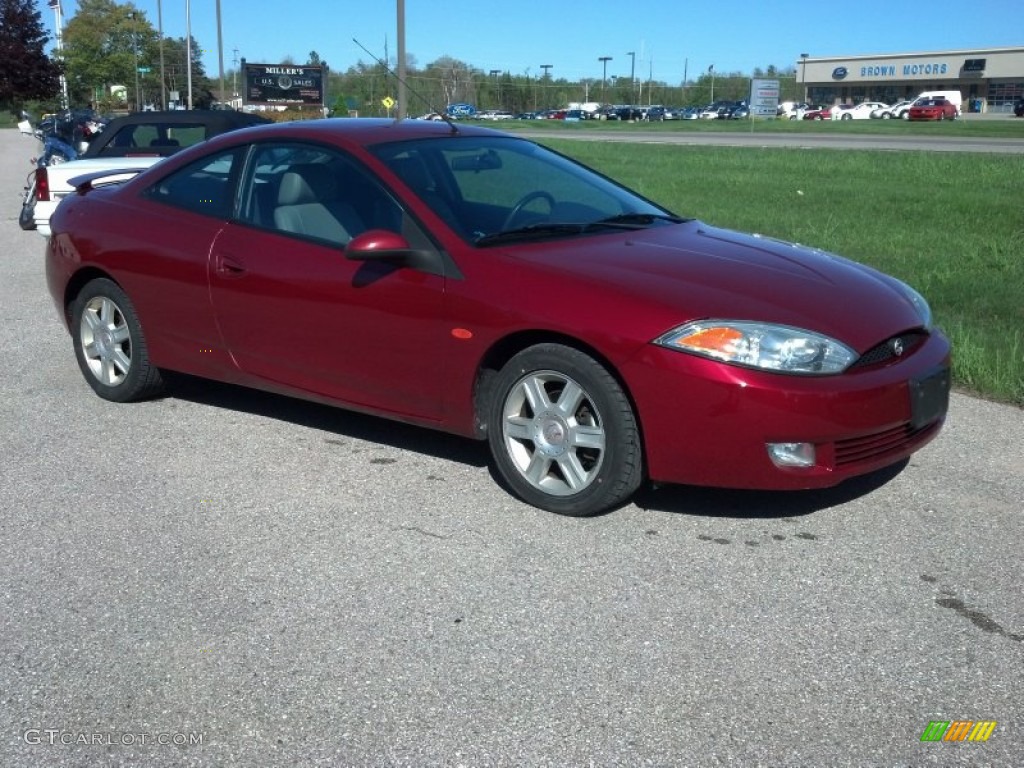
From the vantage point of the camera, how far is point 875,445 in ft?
14.6

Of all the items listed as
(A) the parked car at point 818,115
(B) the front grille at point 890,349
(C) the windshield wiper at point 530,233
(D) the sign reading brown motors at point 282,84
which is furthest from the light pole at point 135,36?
(B) the front grille at point 890,349

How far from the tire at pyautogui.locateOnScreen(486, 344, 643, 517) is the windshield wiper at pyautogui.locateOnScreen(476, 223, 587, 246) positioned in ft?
1.90

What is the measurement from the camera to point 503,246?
4906mm

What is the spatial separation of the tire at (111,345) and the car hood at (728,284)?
246 cm

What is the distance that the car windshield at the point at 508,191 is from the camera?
5.11 m

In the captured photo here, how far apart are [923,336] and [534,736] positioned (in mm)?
2651

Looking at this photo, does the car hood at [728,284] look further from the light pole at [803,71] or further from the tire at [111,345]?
the light pole at [803,71]

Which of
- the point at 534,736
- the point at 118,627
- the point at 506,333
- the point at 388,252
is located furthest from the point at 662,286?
the point at 118,627

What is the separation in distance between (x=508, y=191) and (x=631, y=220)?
2.00ft

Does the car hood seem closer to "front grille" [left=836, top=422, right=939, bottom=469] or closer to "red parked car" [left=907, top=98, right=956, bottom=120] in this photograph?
"front grille" [left=836, top=422, right=939, bottom=469]

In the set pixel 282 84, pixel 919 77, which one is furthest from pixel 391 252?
pixel 919 77

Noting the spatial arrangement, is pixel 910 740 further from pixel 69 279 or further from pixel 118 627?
pixel 69 279

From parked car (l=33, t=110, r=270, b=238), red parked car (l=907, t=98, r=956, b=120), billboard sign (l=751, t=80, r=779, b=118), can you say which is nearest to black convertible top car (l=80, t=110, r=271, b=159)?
parked car (l=33, t=110, r=270, b=238)

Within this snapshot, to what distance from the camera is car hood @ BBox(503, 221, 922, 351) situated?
172 inches
